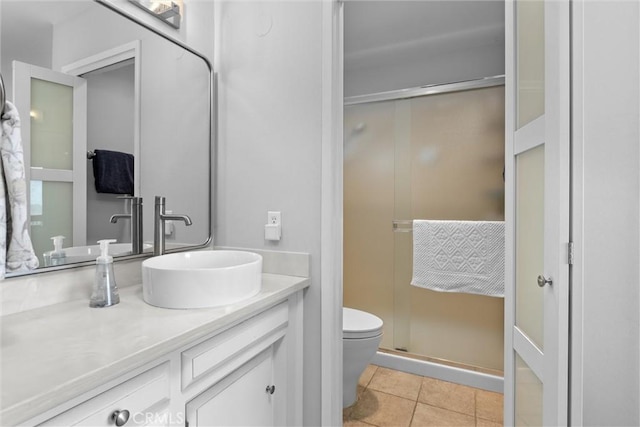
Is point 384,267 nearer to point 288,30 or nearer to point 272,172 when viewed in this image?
point 272,172

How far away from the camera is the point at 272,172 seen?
1377mm

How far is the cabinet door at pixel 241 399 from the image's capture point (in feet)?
2.87

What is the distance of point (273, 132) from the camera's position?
138cm

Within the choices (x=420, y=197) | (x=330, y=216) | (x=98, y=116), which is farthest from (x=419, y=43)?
(x=98, y=116)

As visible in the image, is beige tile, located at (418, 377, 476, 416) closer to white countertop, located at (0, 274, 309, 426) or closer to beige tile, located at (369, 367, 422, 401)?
beige tile, located at (369, 367, 422, 401)

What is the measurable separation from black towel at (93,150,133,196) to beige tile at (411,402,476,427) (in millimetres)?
1788

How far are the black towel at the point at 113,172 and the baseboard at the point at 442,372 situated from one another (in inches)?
69.2

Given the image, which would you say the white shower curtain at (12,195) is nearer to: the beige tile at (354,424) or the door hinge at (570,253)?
the door hinge at (570,253)

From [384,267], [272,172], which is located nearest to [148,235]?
[272,172]

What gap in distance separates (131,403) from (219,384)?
0.31 meters

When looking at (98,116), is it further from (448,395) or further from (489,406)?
(489,406)

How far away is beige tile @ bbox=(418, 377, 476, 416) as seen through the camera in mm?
1827

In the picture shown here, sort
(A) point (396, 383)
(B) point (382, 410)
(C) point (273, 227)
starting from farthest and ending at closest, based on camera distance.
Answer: (A) point (396, 383), (B) point (382, 410), (C) point (273, 227)

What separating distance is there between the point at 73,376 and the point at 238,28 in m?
1.45
